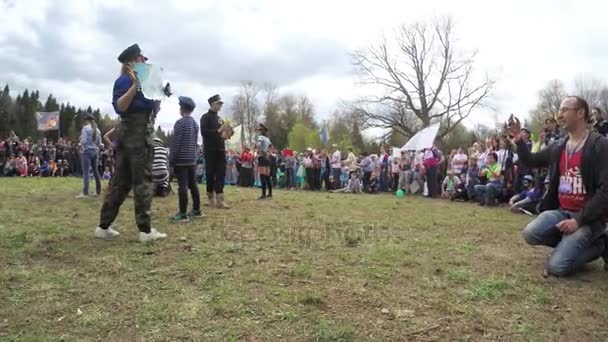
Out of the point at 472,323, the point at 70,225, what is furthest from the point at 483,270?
the point at 70,225

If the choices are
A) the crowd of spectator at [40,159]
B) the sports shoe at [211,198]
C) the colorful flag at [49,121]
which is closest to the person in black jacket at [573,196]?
the sports shoe at [211,198]

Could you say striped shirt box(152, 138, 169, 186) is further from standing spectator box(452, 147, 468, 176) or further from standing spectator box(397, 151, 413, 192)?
standing spectator box(397, 151, 413, 192)

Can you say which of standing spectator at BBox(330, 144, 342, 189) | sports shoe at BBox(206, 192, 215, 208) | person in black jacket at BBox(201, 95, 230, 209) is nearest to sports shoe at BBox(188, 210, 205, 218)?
person in black jacket at BBox(201, 95, 230, 209)

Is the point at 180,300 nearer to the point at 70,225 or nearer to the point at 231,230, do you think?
the point at 231,230

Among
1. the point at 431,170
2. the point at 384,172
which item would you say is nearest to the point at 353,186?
the point at 384,172

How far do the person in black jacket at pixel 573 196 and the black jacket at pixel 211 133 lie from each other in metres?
5.11

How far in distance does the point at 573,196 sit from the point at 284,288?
9.41 ft

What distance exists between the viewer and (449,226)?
739cm

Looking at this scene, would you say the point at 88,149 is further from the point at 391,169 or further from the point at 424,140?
the point at 424,140

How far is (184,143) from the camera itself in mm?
7434

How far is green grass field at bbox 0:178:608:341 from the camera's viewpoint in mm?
3219

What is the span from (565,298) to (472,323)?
3.46 ft

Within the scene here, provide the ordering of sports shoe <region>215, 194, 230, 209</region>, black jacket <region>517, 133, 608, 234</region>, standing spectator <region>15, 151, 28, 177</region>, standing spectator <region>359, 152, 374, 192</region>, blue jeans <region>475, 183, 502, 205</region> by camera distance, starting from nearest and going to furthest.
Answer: black jacket <region>517, 133, 608, 234</region>, sports shoe <region>215, 194, 230, 209</region>, blue jeans <region>475, 183, 502, 205</region>, standing spectator <region>359, 152, 374, 192</region>, standing spectator <region>15, 151, 28, 177</region>

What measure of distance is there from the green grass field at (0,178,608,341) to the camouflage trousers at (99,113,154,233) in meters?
0.37
